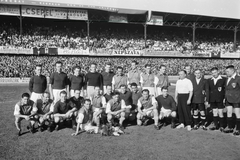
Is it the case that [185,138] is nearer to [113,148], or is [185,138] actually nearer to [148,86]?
[113,148]

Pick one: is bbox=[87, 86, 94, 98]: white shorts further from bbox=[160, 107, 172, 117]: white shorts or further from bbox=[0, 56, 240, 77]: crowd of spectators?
bbox=[0, 56, 240, 77]: crowd of spectators

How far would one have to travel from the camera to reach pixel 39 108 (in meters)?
6.78

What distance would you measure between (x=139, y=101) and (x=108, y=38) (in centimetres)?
2444

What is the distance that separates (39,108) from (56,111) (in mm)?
583

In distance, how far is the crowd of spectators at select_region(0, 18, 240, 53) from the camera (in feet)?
86.0

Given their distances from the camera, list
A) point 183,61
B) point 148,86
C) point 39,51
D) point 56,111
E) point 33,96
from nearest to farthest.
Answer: point 56,111 < point 33,96 < point 148,86 < point 39,51 < point 183,61

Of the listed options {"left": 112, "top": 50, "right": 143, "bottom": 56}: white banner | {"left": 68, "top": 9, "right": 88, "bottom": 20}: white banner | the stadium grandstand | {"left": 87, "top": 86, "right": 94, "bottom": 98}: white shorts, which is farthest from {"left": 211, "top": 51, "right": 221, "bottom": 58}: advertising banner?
{"left": 87, "top": 86, "right": 94, "bottom": 98}: white shorts

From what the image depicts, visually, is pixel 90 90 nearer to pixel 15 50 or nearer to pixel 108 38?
pixel 15 50

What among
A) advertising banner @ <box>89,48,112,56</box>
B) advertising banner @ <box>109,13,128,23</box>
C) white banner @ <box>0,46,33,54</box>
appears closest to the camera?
white banner @ <box>0,46,33,54</box>

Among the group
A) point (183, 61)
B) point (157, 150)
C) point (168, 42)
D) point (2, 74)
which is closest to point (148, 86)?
point (157, 150)

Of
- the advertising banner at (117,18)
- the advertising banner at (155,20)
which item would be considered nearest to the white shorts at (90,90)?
the advertising banner at (117,18)

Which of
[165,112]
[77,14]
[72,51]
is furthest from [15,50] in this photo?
[165,112]

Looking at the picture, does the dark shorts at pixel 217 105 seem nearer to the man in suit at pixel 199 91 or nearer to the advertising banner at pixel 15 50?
the man in suit at pixel 199 91

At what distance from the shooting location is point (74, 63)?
2572cm
